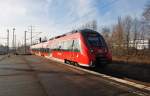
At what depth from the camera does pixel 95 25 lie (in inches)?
3177

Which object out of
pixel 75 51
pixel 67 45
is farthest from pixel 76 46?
pixel 67 45

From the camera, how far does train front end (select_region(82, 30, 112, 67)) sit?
20583 millimetres

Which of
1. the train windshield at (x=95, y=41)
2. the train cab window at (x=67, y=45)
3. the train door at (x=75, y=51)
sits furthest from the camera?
the train cab window at (x=67, y=45)

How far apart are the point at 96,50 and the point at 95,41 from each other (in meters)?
1.08

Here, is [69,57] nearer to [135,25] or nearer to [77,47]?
[77,47]

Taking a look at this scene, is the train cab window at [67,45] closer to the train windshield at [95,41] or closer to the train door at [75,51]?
the train door at [75,51]

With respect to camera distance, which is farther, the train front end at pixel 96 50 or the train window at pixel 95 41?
the train window at pixel 95 41

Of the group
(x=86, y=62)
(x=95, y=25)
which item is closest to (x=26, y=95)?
(x=86, y=62)

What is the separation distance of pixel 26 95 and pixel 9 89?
1.87 metres

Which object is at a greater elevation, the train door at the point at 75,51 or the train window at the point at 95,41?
the train window at the point at 95,41

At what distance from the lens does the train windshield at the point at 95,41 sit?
70.7 feet

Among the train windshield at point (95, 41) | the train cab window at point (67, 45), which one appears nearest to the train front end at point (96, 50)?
the train windshield at point (95, 41)

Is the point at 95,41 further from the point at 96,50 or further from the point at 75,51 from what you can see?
the point at 75,51

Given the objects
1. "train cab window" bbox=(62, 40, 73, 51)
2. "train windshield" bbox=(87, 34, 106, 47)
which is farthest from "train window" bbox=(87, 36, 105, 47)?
"train cab window" bbox=(62, 40, 73, 51)
